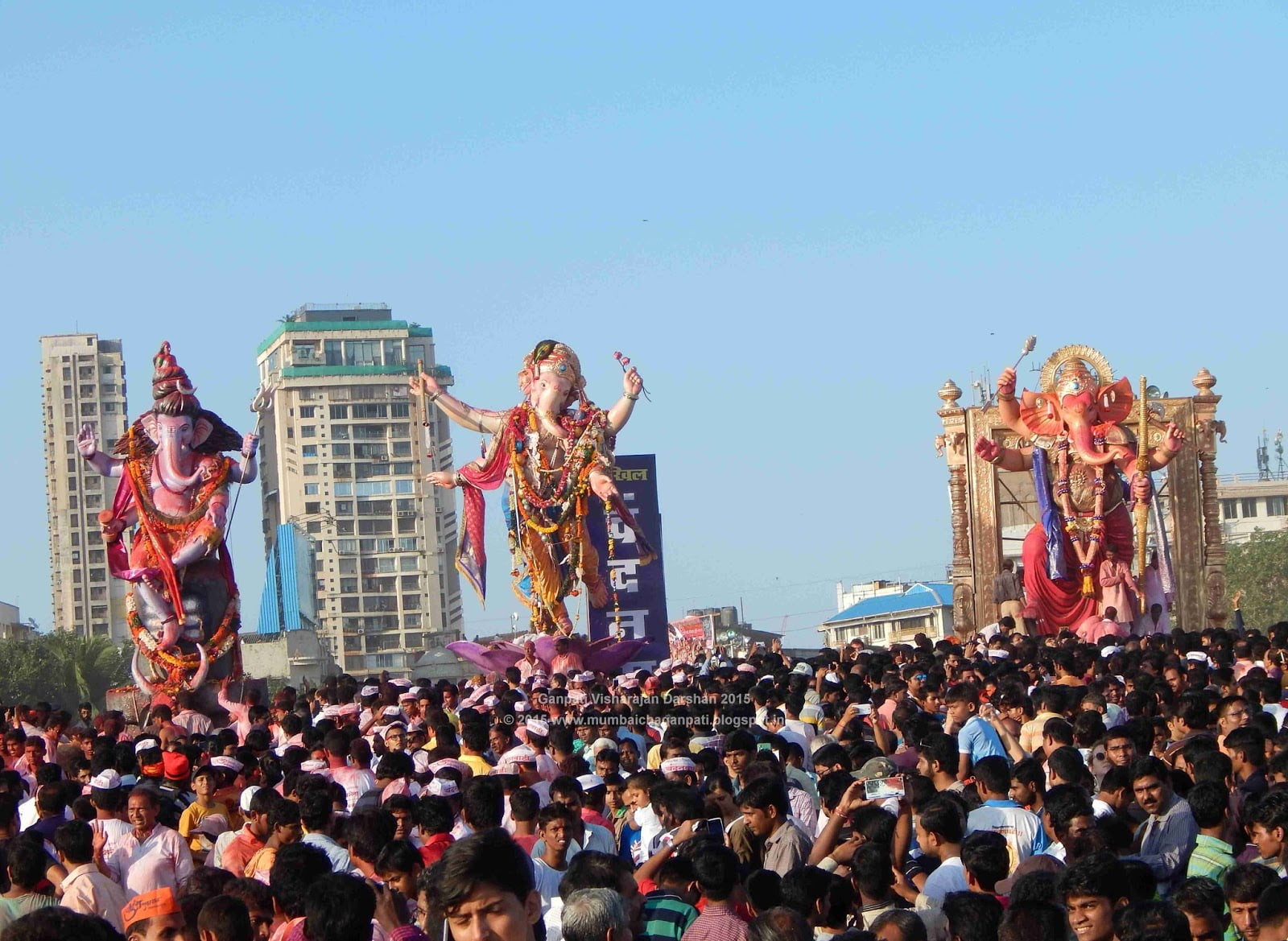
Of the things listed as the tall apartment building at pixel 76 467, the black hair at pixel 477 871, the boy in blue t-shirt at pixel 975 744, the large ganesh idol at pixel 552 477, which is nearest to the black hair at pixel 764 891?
the black hair at pixel 477 871

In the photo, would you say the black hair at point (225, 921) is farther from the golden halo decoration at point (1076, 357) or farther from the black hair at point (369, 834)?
the golden halo decoration at point (1076, 357)

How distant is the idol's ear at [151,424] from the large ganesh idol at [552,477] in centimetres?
395

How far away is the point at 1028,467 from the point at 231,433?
34.3 feet

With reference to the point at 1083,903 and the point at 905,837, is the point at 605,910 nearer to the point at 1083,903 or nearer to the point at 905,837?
the point at 1083,903

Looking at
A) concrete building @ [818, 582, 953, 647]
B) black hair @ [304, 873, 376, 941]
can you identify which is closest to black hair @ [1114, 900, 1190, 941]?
black hair @ [304, 873, 376, 941]

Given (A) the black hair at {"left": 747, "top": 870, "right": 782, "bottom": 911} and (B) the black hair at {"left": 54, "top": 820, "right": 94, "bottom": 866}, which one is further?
(B) the black hair at {"left": 54, "top": 820, "right": 94, "bottom": 866}

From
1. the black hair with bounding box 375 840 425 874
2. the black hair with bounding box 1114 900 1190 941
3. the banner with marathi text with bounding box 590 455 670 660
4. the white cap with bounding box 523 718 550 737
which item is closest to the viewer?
the black hair with bounding box 1114 900 1190 941

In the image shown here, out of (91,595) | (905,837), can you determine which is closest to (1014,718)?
(905,837)

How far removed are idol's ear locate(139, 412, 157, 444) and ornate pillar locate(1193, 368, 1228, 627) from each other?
46.3ft

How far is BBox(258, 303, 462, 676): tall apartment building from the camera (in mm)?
91875

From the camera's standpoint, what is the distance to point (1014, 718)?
36.1 feet

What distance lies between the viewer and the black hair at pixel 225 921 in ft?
19.7

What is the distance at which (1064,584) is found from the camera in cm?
2480

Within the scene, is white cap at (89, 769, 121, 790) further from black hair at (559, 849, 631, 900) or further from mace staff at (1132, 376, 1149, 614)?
mace staff at (1132, 376, 1149, 614)
